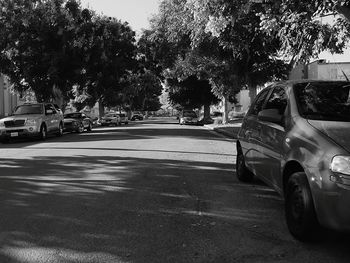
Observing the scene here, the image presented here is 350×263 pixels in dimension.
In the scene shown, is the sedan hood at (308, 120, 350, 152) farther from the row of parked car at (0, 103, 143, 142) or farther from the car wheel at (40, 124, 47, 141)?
the car wheel at (40, 124, 47, 141)

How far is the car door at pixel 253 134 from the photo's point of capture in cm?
692

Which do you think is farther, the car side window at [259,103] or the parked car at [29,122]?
the parked car at [29,122]

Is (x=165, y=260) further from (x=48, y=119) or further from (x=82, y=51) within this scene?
(x=82, y=51)

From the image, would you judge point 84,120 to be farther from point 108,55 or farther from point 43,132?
point 108,55

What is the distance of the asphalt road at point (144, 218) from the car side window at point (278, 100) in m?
1.38

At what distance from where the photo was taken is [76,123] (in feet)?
89.5

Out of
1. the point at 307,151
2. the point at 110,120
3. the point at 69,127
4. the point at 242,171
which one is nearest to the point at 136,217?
the point at 307,151

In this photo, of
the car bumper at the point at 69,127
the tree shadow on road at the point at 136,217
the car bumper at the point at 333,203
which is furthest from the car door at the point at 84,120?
the car bumper at the point at 333,203

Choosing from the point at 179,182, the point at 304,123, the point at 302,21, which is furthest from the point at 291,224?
the point at 302,21

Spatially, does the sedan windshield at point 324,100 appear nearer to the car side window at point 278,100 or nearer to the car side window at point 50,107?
the car side window at point 278,100

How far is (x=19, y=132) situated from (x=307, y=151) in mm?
16830

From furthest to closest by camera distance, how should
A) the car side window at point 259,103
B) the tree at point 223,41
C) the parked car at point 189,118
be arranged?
the parked car at point 189,118 → the tree at point 223,41 → the car side window at point 259,103

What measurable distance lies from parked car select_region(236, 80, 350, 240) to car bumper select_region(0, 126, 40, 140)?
14.5 m

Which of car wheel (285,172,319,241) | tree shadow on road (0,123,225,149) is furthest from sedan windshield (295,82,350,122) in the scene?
tree shadow on road (0,123,225,149)
